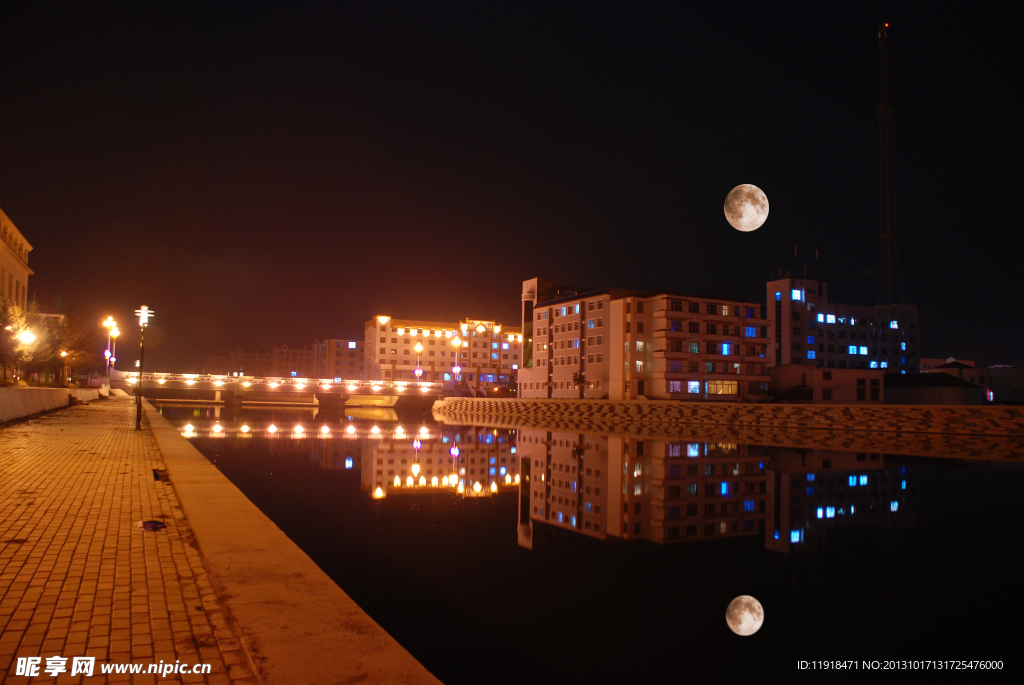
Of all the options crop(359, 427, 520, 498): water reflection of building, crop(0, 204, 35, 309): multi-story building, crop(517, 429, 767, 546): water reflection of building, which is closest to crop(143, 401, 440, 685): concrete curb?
crop(517, 429, 767, 546): water reflection of building

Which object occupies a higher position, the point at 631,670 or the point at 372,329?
the point at 372,329

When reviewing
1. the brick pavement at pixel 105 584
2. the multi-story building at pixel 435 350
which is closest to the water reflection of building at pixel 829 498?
the brick pavement at pixel 105 584

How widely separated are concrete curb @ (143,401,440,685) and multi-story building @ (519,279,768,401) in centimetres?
6307

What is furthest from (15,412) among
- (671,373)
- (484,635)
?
(671,373)

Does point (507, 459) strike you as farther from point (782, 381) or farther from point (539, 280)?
point (539, 280)

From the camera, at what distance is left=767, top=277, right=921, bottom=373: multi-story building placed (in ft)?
347

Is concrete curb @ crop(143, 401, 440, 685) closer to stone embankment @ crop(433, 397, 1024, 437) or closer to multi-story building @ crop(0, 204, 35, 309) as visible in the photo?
stone embankment @ crop(433, 397, 1024, 437)

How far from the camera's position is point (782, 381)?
251 ft

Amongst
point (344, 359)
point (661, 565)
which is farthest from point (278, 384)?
point (661, 565)

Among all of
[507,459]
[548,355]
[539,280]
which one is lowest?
[507,459]

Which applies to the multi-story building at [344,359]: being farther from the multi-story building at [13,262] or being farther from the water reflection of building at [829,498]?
the water reflection of building at [829,498]

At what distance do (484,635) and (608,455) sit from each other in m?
19.3

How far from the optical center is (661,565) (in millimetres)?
8930

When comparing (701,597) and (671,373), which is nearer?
(701,597)
